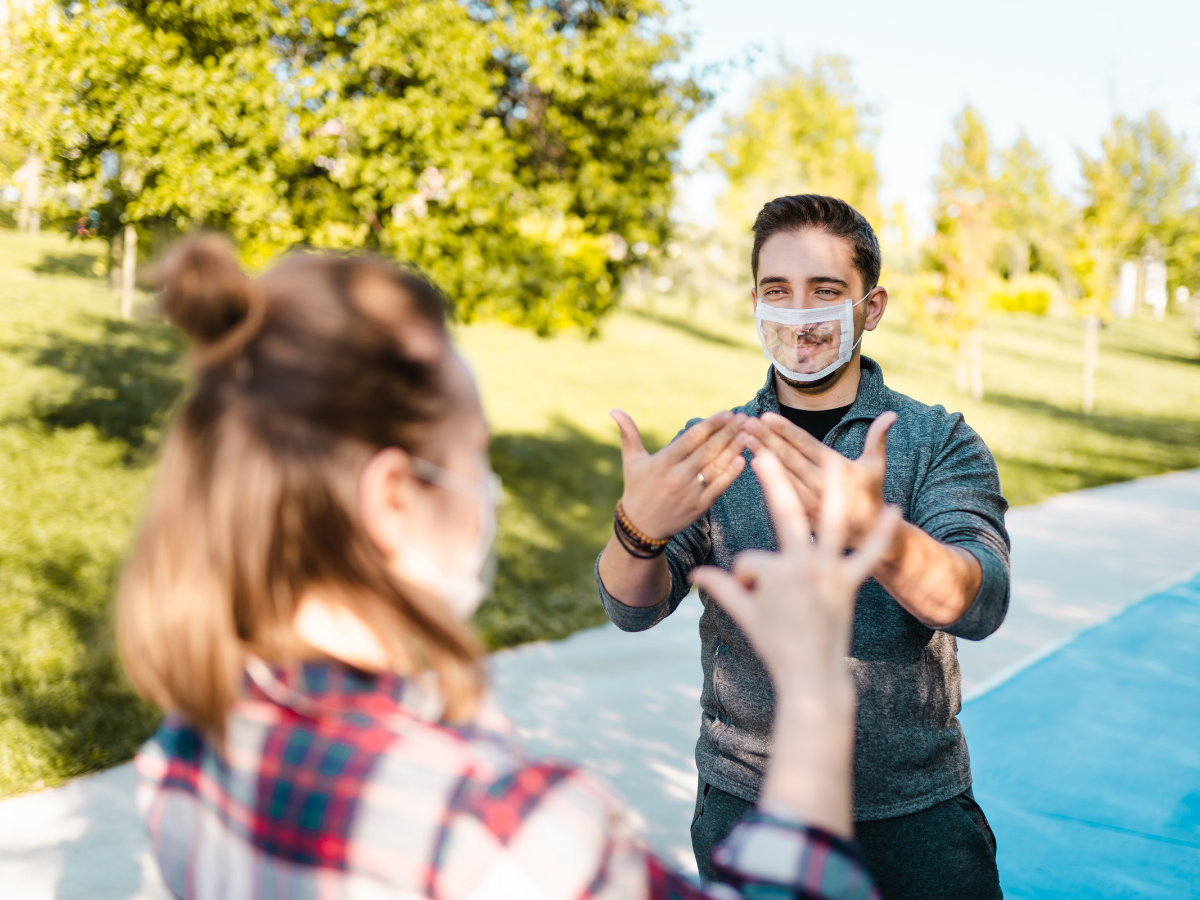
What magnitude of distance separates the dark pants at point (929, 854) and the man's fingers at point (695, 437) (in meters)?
0.76

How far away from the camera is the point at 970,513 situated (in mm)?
1735

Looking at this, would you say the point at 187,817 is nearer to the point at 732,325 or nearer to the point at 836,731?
the point at 836,731

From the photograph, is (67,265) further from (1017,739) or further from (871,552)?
(871,552)

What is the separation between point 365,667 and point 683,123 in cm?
782

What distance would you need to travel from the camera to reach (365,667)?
0.95 metres

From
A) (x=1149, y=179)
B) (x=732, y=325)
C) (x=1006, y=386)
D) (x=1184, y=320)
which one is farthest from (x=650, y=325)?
(x=1184, y=320)

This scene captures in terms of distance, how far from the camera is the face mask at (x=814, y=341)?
214cm

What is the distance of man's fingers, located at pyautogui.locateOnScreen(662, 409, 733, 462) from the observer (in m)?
1.59

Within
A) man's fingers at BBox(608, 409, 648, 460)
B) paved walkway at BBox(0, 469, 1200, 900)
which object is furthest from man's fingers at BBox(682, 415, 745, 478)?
paved walkway at BBox(0, 469, 1200, 900)

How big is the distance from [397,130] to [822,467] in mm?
5661

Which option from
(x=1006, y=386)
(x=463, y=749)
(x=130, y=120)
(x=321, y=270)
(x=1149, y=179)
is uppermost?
(x=1149, y=179)

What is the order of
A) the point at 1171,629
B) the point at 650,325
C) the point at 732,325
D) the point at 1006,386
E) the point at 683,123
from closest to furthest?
1. the point at 1171,629
2. the point at 683,123
3. the point at 1006,386
4. the point at 650,325
5. the point at 732,325

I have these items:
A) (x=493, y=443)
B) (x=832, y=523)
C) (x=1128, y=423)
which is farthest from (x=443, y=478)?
(x=1128, y=423)

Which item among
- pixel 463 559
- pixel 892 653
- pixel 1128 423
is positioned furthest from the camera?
pixel 1128 423
